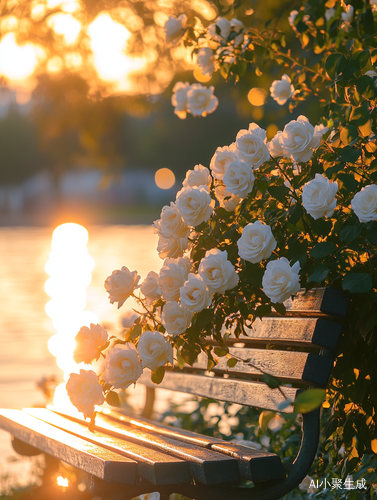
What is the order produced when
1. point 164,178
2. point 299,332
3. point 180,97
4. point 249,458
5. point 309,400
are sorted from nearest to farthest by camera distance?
point 309,400 → point 249,458 → point 299,332 → point 180,97 → point 164,178

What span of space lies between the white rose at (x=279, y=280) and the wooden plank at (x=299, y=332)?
0.17 meters

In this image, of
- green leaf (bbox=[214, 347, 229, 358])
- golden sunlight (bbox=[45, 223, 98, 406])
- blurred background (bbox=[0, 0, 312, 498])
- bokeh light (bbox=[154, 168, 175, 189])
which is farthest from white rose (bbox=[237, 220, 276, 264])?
bokeh light (bbox=[154, 168, 175, 189])

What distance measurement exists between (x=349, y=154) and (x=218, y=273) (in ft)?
1.62

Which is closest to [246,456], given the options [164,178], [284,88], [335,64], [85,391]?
[85,391]

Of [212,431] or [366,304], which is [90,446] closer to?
[366,304]

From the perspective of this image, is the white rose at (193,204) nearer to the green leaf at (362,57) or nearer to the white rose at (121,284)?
the white rose at (121,284)

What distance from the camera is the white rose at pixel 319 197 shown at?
1.73 meters

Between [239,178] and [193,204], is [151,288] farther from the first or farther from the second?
[239,178]

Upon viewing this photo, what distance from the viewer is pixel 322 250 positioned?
5.83ft

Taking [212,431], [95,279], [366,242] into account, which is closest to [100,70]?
[212,431]

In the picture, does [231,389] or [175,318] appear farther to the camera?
[231,389]

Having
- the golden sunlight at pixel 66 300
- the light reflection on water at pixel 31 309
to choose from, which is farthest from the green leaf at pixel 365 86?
the light reflection on water at pixel 31 309

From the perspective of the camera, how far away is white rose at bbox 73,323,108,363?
2.07 m

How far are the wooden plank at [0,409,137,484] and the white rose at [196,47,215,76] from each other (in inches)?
73.1
